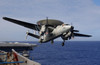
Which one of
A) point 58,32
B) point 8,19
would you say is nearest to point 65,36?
point 58,32

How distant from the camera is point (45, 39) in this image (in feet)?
96.0

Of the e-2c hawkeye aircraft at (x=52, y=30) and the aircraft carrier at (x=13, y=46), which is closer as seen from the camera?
the e-2c hawkeye aircraft at (x=52, y=30)

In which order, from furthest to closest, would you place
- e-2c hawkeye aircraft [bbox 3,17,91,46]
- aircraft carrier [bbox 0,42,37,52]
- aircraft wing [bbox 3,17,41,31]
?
aircraft carrier [bbox 0,42,37,52], aircraft wing [bbox 3,17,41,31], e-2c hawkeye aircraft [bbox 3,17,91,46]

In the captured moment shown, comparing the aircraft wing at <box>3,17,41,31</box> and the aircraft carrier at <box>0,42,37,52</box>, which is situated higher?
the aircraft wing at <box>3,17,41,31</box>

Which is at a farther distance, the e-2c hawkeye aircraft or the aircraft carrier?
the aircraft carrier

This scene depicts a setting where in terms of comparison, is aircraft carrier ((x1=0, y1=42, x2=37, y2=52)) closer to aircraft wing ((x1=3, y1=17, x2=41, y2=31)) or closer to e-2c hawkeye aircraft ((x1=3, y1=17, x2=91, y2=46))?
aircraft wing ((x1=3, y1=17, x2=41, y2=31))

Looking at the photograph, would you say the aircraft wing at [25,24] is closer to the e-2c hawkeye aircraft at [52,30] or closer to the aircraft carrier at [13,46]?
the e-2c hawkeye aircraft at [52,30]

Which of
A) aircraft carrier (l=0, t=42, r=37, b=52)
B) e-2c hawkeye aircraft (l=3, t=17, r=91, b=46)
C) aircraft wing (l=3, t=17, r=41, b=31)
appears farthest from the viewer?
aircraft carrier (l=0, t=42, r=37, b=52)

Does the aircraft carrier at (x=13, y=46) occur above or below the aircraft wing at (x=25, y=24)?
below

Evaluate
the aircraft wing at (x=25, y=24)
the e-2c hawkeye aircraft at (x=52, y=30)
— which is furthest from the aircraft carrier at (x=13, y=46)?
the e-2c hawkeye aircraft at (x=52, y=30)

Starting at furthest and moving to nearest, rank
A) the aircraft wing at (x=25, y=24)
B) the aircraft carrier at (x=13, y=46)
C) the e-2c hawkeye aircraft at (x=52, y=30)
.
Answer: the aircraft carrier at (x=13, y=46) < the aircraft wing at (x=25, y=24) < the e-2c hawkeye aircraft at (x=52, y=30)

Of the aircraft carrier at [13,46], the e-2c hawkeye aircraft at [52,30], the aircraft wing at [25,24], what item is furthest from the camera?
the aircraft carrier at [13,46]

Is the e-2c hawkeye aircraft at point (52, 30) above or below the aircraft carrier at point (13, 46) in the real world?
above

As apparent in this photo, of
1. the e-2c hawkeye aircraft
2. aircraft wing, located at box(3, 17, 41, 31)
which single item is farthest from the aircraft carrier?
the e-2c hawkeye aircraft
